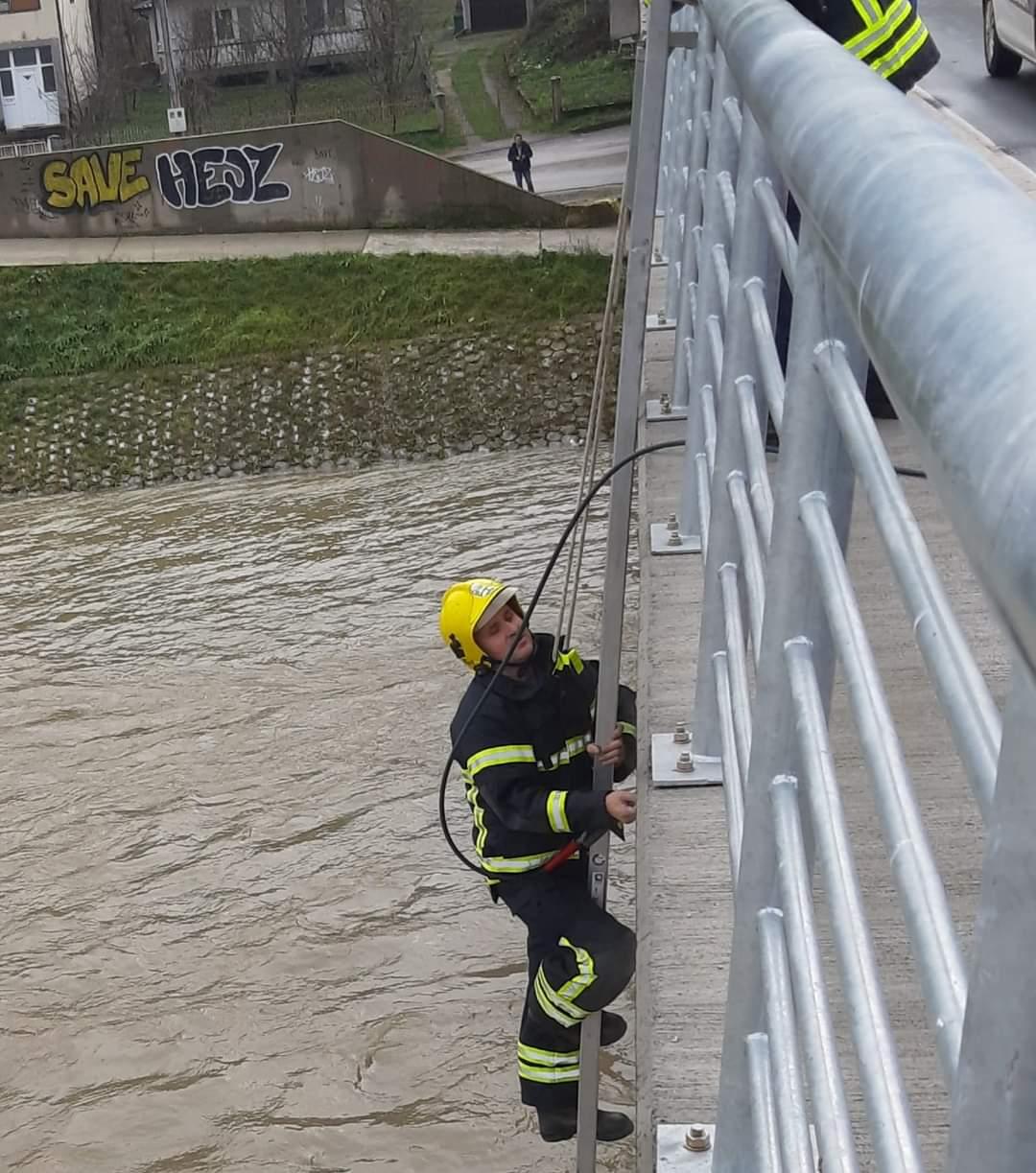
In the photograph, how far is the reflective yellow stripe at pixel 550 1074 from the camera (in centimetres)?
460

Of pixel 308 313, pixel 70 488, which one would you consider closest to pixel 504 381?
pixel 308 313

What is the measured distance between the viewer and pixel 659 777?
10.8 feet

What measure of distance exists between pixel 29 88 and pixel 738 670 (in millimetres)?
35352

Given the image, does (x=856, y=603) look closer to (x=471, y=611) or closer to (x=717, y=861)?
(x=717, y=861)

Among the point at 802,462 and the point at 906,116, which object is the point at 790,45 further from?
the point at 906,116

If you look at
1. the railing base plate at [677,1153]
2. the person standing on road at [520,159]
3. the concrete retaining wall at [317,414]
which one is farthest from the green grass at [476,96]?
the railing base plate at [677,1153]

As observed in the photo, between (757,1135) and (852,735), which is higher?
(757,1135)

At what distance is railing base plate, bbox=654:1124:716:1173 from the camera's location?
2.30m

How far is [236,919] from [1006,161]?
6330 mm

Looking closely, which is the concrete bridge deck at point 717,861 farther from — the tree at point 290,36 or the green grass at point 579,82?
the tree at point 290,36

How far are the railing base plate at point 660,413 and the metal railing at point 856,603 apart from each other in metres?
3.08

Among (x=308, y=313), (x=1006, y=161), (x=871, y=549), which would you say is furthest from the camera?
(x=308, y=313)

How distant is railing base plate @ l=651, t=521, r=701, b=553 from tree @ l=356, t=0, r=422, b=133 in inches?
1171

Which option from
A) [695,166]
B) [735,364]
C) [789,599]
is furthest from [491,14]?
[789,599]
